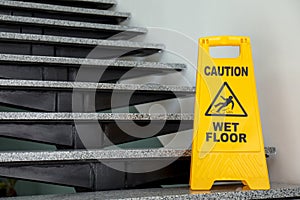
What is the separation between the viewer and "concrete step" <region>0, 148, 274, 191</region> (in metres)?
1.53

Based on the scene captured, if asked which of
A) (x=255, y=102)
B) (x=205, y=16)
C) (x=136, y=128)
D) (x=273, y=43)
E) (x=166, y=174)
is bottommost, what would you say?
(x=166, y=174)

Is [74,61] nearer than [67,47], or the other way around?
[74,61]

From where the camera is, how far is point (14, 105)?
2.01 metres

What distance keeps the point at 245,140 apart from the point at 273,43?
505 mm

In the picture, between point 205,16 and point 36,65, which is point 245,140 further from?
point 36,65

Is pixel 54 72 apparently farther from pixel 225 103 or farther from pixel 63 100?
pixel 225 103

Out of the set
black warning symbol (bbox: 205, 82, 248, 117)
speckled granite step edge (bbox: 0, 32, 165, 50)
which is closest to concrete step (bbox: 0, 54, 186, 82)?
speckled granite step edge (bbox: 0, 32, 165, 50)

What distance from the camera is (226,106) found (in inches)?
62.6

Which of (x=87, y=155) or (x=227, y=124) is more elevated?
(x=227, y=124)

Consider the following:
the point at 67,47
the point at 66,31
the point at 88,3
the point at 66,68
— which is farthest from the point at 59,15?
the point at 66,68

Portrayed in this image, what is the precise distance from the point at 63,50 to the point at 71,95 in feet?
1.69

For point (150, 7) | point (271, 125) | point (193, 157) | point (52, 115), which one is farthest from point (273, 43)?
point (150, 7)

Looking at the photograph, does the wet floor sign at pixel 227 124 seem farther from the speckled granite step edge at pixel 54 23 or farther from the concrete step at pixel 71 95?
the speckled granite step edge at pixel 54 23

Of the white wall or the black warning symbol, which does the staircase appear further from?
the black warning symbol
